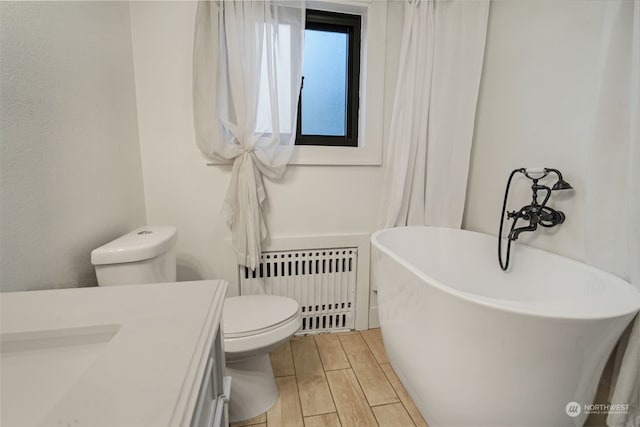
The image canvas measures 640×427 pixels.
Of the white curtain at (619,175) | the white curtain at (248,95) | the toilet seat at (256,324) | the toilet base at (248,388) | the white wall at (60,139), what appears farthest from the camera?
the white curtain at (248,95)

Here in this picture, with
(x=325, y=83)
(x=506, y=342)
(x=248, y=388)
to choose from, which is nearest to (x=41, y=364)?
(x=248, y=388)

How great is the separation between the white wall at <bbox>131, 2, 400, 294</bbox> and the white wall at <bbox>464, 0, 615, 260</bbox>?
2.06 feet

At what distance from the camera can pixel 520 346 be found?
81 cm

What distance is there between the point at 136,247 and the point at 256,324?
1.85 ft

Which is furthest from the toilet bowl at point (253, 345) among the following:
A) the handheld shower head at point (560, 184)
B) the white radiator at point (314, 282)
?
the handheld shower head at point (560, 184)

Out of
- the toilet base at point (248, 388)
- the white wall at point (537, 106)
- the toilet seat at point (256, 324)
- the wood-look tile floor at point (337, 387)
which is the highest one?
the white wall at point (537, 106)

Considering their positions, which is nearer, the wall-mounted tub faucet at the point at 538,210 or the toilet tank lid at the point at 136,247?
the toilet tank lid at the point at 136,247

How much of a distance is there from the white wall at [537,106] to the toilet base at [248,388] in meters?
1.50

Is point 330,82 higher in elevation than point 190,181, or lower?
higher

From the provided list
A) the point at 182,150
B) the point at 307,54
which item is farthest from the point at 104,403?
the point at 307,54

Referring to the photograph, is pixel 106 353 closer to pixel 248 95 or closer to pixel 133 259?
pixel 133 259

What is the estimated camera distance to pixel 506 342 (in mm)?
824

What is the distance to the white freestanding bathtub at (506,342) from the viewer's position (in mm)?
792

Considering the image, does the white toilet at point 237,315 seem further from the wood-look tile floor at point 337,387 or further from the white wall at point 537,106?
the white wall at point 537,106
